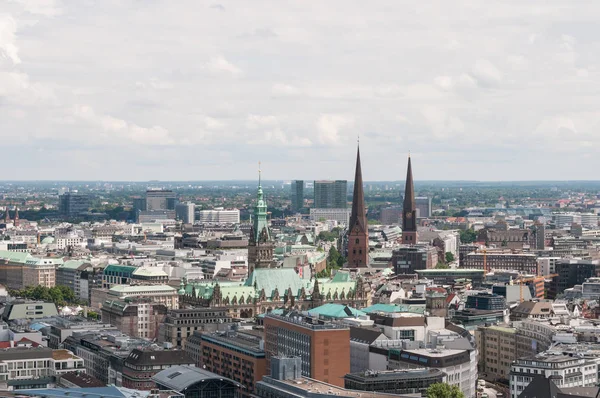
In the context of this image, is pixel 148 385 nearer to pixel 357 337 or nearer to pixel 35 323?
pixel 357 337

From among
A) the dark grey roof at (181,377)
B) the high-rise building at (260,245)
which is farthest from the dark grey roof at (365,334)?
the high-rise building at (260,245)

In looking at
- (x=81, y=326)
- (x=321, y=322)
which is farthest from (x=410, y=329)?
(x=81, y=326)

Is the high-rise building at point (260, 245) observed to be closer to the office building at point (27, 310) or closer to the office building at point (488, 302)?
the office building at point (27, 310)

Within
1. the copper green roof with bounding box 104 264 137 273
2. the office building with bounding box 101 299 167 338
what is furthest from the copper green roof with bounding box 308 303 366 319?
the copper green roof with bounding box 104 264 137 273

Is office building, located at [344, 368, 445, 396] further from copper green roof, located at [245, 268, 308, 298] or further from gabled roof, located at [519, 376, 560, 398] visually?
copper green roof, located at [245, 268, 308, 298]

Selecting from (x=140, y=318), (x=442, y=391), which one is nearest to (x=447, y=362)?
(x=442, y=391)

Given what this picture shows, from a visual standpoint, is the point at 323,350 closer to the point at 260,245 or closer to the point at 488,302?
the point at 488,302
